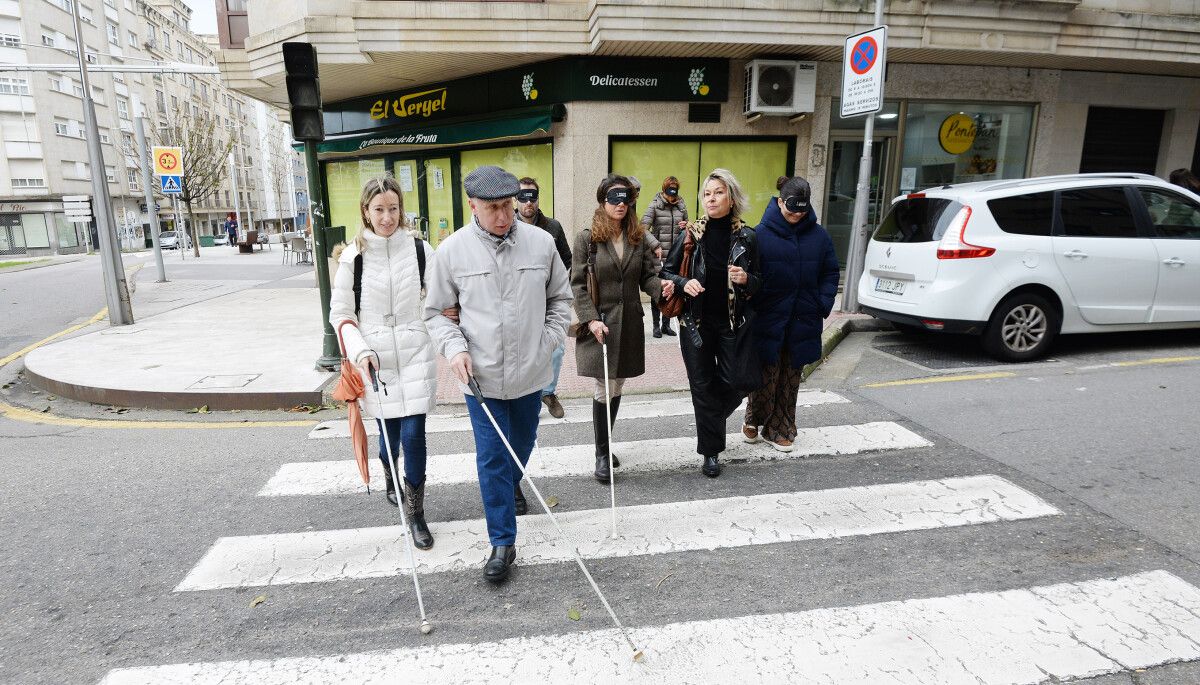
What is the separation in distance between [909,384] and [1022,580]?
11.8ft

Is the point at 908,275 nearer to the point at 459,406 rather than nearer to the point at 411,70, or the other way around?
the point at 459,406

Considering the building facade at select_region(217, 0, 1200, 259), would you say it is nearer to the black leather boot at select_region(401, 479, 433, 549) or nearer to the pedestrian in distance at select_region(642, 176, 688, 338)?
the pedestrian in distance at select_region(642, 176, 688, 338)

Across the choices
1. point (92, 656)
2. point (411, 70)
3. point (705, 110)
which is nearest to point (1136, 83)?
A: point (705, 110)

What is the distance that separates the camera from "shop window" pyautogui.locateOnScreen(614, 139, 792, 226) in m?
11.2

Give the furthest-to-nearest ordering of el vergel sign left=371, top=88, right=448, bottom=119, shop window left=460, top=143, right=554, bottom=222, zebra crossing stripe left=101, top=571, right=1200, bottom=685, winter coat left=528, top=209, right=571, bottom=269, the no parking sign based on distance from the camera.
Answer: el vergel sign left=371, top=88, right=448, bottom=119 → shop window left=460, top=143, right=554, bottom=222 → the no parking sign → winter coat left=528, top=209, right=571, bottom=269 → zebra crossing stripe left=101, top=571, right=1200, bottom=685

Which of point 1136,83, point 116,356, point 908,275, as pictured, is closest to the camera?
point 908,275

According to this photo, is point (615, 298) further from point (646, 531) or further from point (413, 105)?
point (413, 105)

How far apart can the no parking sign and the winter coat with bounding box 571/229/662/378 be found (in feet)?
18.4

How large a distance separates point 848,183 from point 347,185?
11620 millimetres

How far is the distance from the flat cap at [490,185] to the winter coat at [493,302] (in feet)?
0.70

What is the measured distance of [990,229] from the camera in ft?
22.6

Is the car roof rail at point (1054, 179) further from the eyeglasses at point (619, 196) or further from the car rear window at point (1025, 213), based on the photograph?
the eyeglasses at point (619, 196)

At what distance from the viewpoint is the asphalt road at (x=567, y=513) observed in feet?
9.86

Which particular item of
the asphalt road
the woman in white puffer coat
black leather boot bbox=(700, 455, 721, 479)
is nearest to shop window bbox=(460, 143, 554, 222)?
the asphalt road
